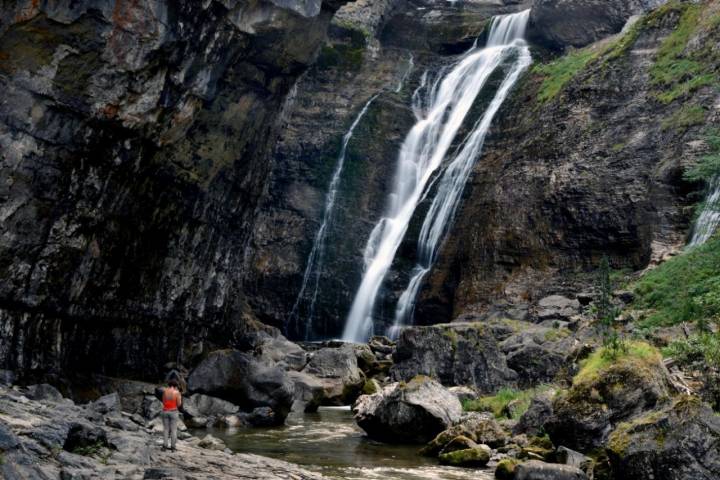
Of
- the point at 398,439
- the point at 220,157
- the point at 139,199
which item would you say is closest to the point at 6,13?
the point at 139,199

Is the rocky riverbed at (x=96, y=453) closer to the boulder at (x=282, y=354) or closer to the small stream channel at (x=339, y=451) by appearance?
the small stream channel at (x=339, y=451)

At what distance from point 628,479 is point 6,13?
49.3ft

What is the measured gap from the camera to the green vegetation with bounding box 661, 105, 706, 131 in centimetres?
2939

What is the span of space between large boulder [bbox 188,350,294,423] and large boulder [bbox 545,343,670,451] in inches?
347

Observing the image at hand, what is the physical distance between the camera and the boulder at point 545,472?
36.6ft

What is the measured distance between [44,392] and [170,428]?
478cm

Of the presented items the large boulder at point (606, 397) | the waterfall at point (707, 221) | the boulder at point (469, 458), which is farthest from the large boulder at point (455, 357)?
the waterfall at point (707, 221)

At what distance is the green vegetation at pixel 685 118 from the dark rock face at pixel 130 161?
16.0 metres

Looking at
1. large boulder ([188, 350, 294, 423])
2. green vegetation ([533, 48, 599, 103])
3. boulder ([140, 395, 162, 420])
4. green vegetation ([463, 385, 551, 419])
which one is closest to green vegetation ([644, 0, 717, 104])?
green vegetation ([533, 48, 599, 103])

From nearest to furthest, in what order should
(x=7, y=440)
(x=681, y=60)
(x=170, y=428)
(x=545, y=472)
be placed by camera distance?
(x=7, y=440), (x=545, y=472), (x=170, y=428), (x=681, y=60)

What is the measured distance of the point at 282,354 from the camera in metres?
28.7

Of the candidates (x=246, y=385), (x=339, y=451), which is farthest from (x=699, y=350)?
(x=246, y=385)

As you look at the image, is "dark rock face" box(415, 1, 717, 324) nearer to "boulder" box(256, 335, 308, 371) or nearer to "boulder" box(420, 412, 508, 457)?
"boulder" box(256, 335, 308, 371)

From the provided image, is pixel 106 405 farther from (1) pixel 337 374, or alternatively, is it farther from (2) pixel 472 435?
(1) pixel 337 374
